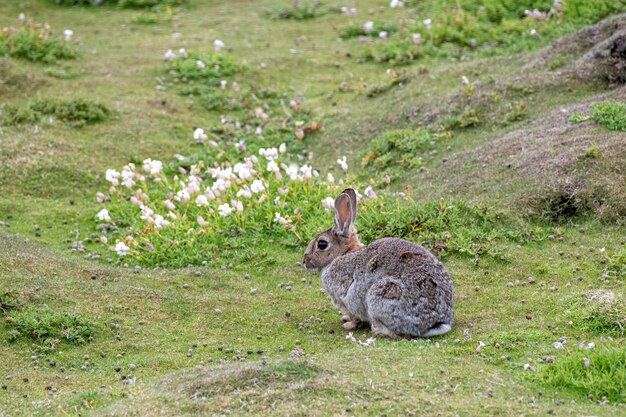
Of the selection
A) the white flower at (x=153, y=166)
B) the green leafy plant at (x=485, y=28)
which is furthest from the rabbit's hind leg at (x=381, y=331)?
the green leafy plant at (x=485, y=28)

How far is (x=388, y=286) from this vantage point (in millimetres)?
9508

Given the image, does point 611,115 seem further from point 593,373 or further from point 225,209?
point 593,373

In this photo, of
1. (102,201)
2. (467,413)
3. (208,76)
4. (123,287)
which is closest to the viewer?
(467,413)

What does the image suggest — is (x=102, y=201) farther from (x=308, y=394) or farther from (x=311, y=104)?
(x=308, y=394)

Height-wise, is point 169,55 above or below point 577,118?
below

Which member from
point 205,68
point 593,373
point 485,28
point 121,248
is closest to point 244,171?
point 121,248

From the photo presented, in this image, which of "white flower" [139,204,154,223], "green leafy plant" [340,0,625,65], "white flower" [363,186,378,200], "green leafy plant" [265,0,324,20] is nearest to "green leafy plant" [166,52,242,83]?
"green leafy plant" [340,0,625,65]

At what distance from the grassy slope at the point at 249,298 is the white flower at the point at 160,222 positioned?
79 centimetres

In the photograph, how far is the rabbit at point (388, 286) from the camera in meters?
9.33

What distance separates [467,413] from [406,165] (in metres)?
7.13

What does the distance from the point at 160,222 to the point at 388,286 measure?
4.04 meters

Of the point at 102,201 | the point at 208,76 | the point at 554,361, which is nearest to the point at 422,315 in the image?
the point at 554,361

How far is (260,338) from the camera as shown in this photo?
10.1 meters

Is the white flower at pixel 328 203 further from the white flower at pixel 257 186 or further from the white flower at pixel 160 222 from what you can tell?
the white flower at pixel 160 222
